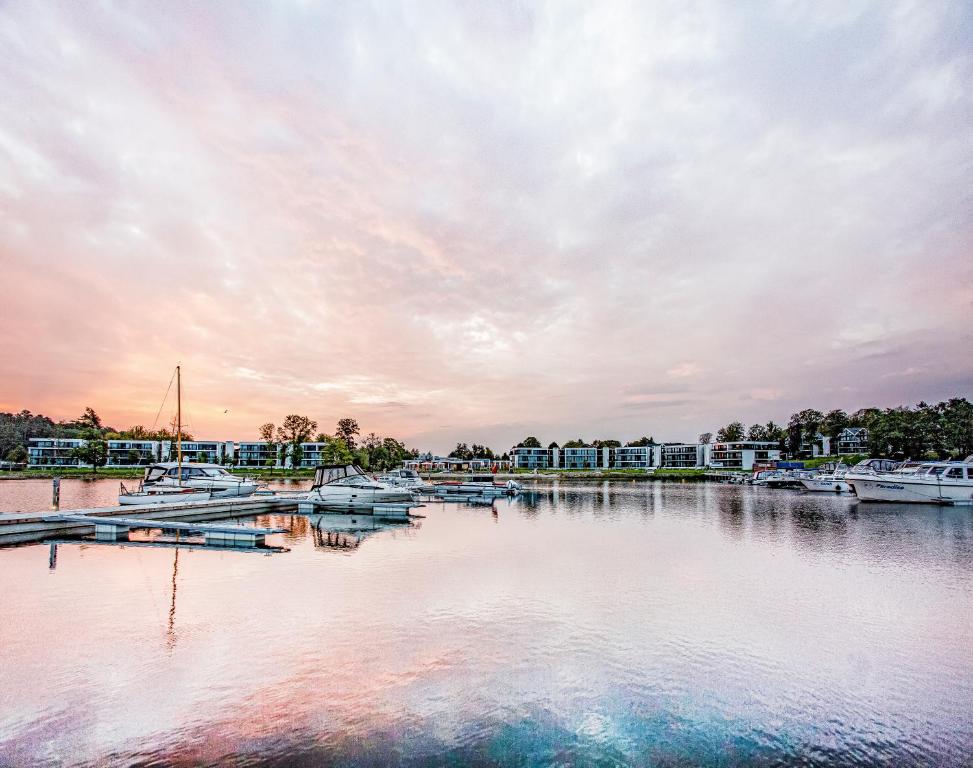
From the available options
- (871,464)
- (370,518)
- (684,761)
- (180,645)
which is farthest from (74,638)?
(871,464)

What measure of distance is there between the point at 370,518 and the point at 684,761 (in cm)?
3695

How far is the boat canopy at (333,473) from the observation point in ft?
155

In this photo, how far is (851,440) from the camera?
167875mm

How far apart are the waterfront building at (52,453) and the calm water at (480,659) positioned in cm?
16113

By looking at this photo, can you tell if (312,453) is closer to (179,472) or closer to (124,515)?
(179,472)

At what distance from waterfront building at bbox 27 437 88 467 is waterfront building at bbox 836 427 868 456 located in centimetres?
22130

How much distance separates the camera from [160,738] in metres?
9.20

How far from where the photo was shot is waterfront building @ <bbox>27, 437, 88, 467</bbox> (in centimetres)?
15312

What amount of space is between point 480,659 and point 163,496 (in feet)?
125

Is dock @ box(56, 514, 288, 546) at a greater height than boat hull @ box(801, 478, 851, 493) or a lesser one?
greater

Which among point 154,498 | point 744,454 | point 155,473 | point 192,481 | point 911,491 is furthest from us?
point 744,454

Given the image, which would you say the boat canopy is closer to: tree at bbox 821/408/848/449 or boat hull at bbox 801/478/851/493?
boat hull at bbox 801/478/851/493

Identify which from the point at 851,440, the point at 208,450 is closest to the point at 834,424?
the point at 851,440

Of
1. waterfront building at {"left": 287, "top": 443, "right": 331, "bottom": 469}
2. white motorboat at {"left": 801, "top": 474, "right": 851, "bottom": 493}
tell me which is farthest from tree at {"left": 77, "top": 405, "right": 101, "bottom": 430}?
white motorboat at {"left": 801, "top": 474, "right": 851, "bottom": 493}
